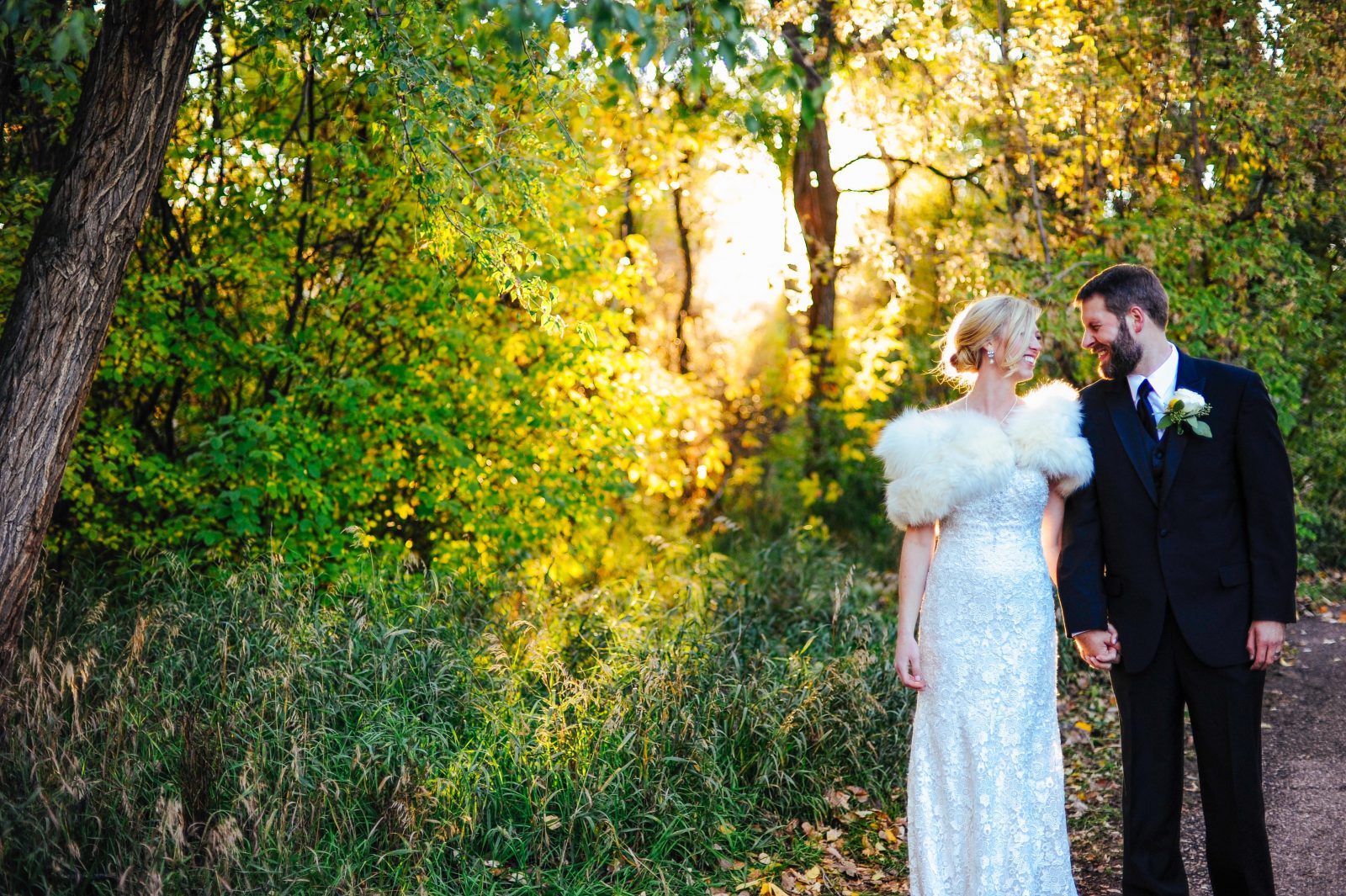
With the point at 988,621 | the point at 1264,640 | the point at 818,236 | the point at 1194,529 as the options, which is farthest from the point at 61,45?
the point at 818,236

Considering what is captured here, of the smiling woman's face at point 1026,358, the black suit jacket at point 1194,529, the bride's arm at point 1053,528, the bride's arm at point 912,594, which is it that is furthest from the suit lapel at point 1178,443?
the bride's arm at point 912,594

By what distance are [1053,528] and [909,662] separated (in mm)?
723

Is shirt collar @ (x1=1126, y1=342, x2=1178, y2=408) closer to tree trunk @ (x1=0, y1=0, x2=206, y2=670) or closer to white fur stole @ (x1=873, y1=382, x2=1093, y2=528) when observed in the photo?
white fur stole @ (x1=873, y1=382, x2=1093, y2=528)

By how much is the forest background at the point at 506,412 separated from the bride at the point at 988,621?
108cm

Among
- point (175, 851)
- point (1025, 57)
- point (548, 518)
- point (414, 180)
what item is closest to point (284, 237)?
point (414, 180)

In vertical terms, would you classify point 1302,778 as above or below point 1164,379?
below

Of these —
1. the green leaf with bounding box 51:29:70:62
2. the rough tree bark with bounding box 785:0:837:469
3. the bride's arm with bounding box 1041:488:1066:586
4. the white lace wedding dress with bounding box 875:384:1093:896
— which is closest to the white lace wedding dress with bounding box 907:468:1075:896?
the white lace wedding dress with bounding box 875:384:1093:896

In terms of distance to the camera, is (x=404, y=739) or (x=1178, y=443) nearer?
(x=1178, y=443)

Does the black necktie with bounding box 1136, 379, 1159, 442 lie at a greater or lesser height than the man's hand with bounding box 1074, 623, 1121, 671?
greater

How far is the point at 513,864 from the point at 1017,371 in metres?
2.74

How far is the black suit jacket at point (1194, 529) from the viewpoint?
3.48 metres

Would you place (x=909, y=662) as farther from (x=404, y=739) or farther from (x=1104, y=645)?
(x=404, y=739)

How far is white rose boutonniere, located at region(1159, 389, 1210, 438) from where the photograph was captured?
3506 mm

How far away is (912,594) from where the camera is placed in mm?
3762
